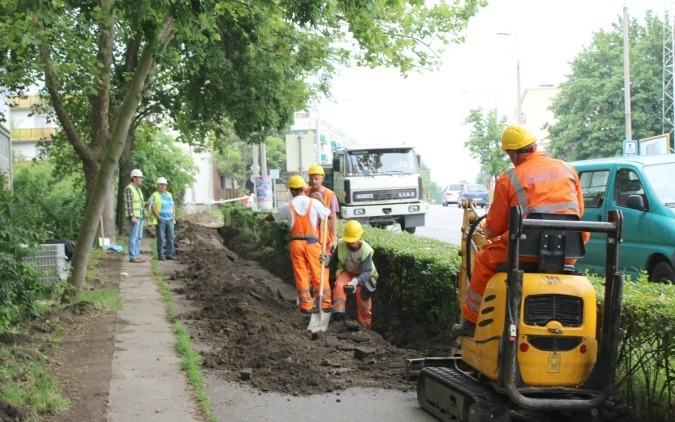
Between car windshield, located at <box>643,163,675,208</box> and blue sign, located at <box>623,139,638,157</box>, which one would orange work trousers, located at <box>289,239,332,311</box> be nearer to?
car windshield, located at <box>643,163,675,208</box>

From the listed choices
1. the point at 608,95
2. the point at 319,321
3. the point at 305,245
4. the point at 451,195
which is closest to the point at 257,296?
the point at 305,245

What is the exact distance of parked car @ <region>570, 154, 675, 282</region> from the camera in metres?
9.68

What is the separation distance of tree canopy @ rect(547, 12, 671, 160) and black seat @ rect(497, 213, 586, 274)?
3996cm

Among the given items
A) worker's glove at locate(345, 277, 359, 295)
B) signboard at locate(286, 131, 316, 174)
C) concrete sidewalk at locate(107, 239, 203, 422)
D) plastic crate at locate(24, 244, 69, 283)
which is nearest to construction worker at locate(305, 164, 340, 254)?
worker's glove at locate(345, 277, 359, 295)

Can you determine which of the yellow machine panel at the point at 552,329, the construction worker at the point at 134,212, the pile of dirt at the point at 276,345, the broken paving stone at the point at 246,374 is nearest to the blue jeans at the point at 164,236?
the construction worker at the point at 134,212

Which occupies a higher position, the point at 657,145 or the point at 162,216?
the point at 657,145

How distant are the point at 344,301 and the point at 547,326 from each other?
504cm

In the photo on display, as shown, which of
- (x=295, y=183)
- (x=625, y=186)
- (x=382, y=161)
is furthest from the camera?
(x=382, y=161)

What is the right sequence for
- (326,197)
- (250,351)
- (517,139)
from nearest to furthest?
1. (517,139)
2. (250,351)
3. (326,197)

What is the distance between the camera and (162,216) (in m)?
17.0

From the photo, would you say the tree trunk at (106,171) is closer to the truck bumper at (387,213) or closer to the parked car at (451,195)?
the truck bumper at (387,213)

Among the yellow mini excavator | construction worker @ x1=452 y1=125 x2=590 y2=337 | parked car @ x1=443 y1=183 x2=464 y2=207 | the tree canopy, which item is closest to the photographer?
the yellow mini excavator

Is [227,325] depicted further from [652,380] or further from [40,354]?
[652,380]

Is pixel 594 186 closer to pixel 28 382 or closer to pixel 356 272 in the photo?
pixel 356 272
